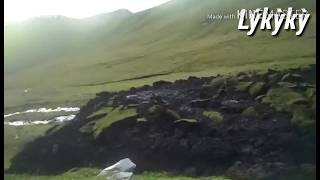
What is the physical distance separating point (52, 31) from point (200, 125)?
1777 mm

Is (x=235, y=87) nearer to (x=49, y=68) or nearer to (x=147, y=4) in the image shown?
(x=147, y=4)

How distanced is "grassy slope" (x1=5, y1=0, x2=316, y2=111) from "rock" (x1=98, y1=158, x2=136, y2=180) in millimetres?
756

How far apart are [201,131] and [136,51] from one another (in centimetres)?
104

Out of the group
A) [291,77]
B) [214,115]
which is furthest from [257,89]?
[214,115]

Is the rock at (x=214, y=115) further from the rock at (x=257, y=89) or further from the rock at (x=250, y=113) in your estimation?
the rock at (x=257, y=89)

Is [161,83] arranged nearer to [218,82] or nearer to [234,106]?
[218,82]

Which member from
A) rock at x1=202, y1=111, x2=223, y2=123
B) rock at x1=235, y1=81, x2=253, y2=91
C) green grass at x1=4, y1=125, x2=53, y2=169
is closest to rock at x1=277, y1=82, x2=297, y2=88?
rock at x1=235, y1=81, x2=253, y2=91

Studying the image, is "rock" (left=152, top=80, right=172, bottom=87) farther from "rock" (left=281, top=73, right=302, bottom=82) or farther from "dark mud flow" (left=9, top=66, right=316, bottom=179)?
"rock" (left=281, top=73, right=302, bottom=82)

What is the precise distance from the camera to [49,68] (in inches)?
199

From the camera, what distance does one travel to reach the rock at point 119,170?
192 inches

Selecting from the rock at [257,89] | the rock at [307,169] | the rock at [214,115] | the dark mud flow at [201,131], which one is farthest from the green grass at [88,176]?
the rock at [257,89]

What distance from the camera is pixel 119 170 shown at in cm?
491

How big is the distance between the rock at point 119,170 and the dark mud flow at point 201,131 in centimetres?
7

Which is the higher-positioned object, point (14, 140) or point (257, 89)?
point (257, 89)
